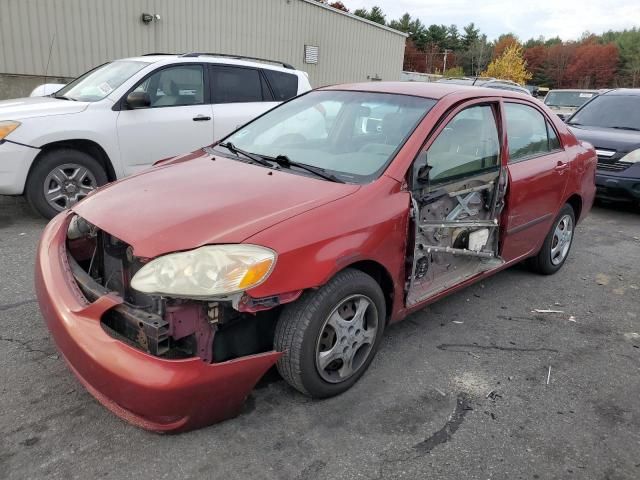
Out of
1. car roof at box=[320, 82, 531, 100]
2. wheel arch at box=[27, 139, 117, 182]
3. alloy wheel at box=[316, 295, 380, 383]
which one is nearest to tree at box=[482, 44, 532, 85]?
wheel arch at box=[27, 139, 117, 182]

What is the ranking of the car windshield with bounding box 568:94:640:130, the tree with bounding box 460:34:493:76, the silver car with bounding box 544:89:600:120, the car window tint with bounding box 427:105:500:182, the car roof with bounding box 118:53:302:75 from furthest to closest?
the tree with bounding box 460:34:493:76 < the silver car with bounding box 544:89:600:120 < the car windshield with bounding box 568:94:640:130 < the car roof with bounding box 118:53:302:75 < the car window tint with bounding box 427:105:500:182

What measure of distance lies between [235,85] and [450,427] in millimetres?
5230

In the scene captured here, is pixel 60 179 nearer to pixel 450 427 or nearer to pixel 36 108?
pixel 36 108

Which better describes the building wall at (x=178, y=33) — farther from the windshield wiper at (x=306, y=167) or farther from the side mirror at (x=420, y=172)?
the side mirror at (x=420, y=172)

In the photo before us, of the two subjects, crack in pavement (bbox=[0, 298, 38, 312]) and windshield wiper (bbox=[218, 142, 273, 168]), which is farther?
crack in pavement (bbox=[0, 298, 38, 312])

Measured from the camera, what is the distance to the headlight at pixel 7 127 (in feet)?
16.4

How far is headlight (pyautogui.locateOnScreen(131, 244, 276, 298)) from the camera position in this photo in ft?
7.15

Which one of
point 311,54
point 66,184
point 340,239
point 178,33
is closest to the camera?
point 340,239

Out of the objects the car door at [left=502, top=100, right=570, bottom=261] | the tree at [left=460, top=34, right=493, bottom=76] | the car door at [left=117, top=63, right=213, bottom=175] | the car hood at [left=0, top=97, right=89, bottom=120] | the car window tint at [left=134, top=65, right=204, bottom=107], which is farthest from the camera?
the tree at [left=460, top=34, right=493, bottom=76]

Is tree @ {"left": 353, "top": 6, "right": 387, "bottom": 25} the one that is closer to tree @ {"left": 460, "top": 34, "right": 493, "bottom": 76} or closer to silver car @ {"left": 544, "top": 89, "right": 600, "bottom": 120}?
tree @ {"left": 460, "top": 34, "right": 493, "bottom": 76}

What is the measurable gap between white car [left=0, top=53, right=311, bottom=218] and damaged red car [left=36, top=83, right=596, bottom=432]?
2.41m

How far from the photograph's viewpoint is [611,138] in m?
7.42

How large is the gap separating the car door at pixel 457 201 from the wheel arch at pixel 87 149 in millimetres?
3829

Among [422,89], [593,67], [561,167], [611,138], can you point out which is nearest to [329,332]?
[422,89]
